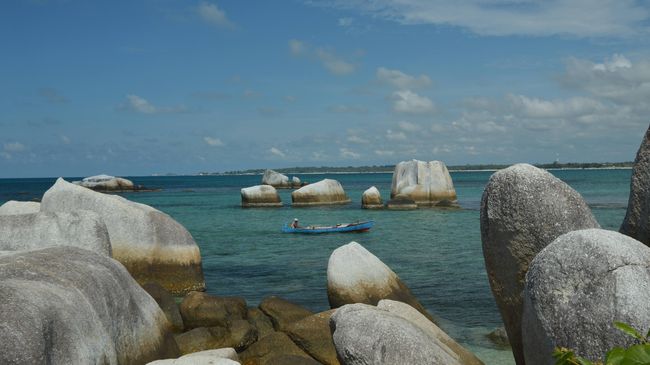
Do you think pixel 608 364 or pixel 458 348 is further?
pixel 458 348

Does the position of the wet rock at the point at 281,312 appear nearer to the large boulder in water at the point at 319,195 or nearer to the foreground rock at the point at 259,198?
the foreground rock at the point at 259,198

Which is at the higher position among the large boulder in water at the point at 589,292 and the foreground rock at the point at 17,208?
the foreground rock at the point at 17,208

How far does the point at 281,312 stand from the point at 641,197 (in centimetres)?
895

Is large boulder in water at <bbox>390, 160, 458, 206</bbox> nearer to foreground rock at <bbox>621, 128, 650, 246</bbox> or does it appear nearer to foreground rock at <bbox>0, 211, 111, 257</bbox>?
foreground rock at <bbox>0, 211, 111, 257</bbox>

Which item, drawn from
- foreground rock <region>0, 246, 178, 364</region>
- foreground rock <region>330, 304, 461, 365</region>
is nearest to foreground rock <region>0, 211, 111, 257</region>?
foreground rock <region>0, 246, 178, 364</region>

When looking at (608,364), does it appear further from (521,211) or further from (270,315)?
(270,315)

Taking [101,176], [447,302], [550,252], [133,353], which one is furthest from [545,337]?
[101,176]

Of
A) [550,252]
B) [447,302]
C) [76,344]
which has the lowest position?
[447,302]

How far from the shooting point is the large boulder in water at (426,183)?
59781 millimetres

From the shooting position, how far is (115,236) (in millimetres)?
20203

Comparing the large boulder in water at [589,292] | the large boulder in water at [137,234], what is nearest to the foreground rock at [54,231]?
the large boulder in water at [137,234]

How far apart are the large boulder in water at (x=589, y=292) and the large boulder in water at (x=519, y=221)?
1.29 m

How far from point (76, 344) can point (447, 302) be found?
41.4 feet

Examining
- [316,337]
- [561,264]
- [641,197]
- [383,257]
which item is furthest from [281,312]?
[383,257]
